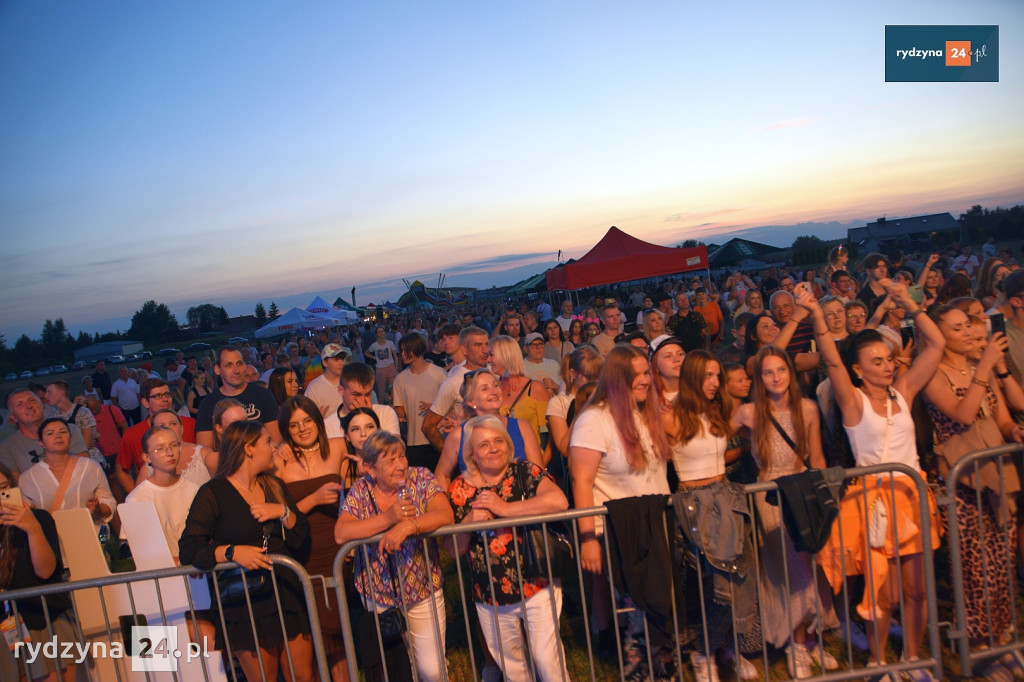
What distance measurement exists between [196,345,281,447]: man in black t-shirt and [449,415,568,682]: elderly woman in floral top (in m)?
2.48

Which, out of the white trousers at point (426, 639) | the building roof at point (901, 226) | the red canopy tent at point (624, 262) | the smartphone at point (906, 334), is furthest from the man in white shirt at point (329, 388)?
the building roof at point (901, 226)

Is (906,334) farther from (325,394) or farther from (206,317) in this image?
(206,317)

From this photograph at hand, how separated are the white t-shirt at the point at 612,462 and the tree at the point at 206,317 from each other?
374 ft

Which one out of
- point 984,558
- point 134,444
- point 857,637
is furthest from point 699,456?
point 134,444

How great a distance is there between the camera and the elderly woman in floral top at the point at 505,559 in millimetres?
3139

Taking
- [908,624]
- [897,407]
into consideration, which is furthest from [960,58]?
[908,624]

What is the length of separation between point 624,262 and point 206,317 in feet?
367

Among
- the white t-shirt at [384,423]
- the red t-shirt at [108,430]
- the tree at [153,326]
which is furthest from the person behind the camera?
the tree at [153,326]

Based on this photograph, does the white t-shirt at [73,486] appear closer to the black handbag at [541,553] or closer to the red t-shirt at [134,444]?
the red t-shirt at [134,444]

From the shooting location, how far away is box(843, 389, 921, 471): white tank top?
3357 mm

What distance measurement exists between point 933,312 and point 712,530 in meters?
→ 2.12

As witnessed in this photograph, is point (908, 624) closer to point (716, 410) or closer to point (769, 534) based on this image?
point (769, 534)

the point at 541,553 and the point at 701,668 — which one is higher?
the point at 541,553

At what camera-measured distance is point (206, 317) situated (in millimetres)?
110938
